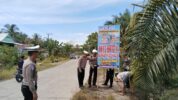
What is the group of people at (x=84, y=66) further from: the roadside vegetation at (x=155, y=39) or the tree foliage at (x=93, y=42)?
the tree foliage at (x=93, y=42)

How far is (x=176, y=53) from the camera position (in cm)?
589

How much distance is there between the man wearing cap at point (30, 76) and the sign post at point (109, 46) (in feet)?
28.2

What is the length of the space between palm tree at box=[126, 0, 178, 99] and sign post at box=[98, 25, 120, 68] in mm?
9434

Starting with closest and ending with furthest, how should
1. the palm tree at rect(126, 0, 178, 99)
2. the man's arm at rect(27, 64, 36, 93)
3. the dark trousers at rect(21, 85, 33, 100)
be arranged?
the palm tree at rect(126, 0, 178, 99) → the man's arm at rect(27, 64, 36, 93) → the dark trousers at rect(21, 85, 33, 100)

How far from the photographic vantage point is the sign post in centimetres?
1573

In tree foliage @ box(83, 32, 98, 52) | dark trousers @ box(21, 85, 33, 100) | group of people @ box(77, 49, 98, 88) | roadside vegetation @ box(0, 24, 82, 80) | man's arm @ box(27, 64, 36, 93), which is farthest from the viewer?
tree foliage @ box(83, 32, 98, 52)

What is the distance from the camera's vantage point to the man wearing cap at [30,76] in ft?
23.3

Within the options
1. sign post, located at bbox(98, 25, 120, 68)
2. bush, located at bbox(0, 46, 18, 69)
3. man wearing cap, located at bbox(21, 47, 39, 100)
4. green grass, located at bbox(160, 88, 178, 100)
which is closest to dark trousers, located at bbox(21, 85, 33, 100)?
man wearing cap, located at bbox(21, 47, 39, 100)

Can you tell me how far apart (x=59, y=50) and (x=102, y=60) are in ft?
261

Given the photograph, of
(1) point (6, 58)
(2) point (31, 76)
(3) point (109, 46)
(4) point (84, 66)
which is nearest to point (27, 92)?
(2) point (31, 76)

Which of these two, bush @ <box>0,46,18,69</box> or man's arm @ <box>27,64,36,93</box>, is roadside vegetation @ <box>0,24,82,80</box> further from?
man's arm @ <box>27,64,36,93</box>

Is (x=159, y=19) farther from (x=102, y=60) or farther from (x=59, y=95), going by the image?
(x=102, y=60)

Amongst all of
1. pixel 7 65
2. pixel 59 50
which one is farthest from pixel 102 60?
pixel 59 50

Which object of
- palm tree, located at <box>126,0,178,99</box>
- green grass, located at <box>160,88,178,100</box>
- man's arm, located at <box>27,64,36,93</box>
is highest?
palm tree, located at <box>126,0,178,99</box>
